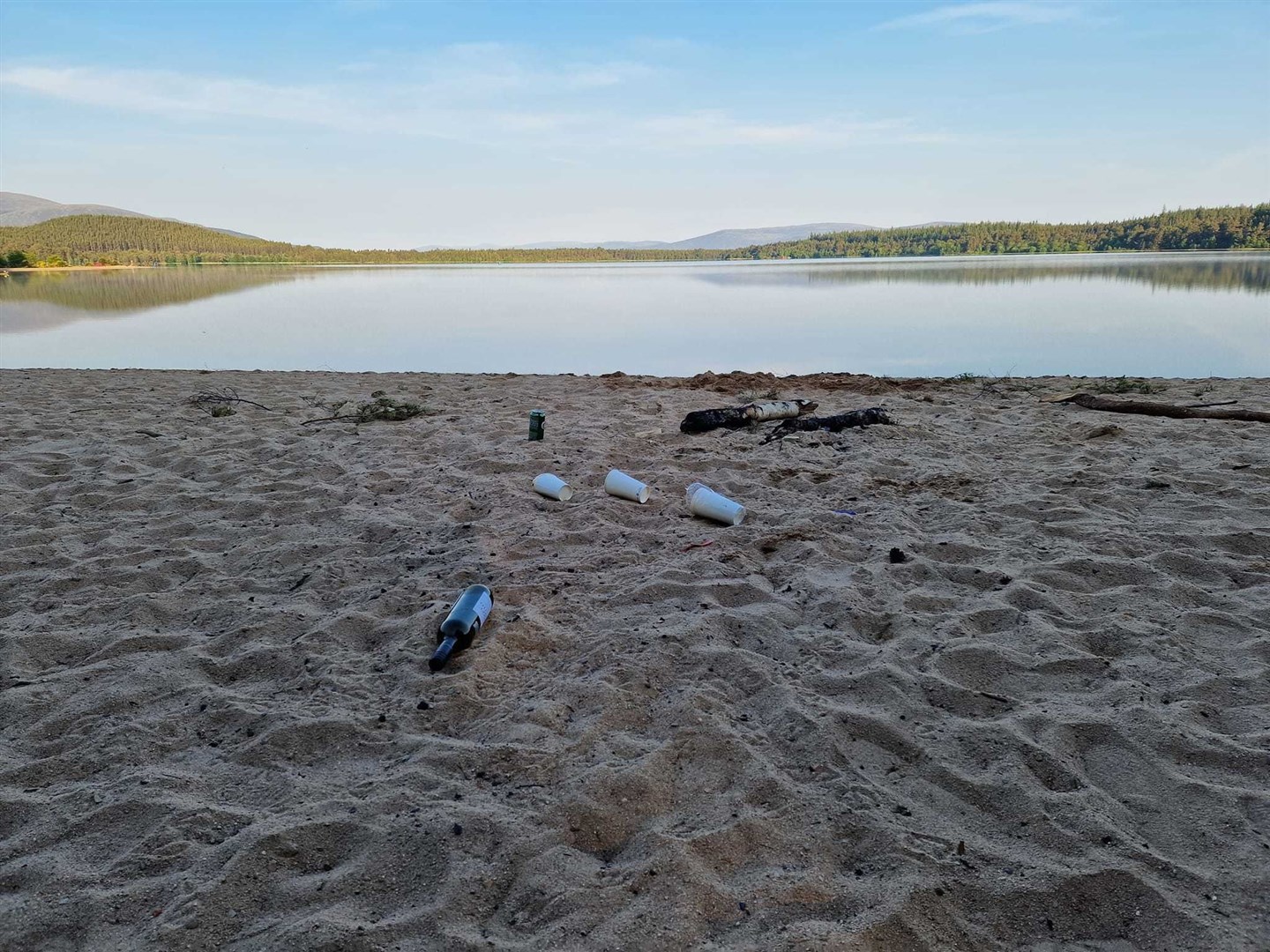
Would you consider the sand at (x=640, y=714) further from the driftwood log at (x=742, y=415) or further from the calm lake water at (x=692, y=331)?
the calm lake water at (x=692, y=331)

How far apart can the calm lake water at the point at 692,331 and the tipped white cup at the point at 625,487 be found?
22.0 feet

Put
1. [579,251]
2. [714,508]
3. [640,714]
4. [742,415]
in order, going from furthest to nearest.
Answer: [579,251] → [742,415] → [714,508] → [640,714]

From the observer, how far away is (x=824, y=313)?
18.6 metres

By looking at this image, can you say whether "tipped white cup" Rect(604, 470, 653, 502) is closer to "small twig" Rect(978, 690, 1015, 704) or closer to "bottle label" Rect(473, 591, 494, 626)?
"bottle label" Rect(473, 591, 494, 626)

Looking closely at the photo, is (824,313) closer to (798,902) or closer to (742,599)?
(742,599)

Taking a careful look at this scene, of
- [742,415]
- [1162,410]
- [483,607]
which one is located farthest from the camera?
[1162,410]

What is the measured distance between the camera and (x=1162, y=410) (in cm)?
584

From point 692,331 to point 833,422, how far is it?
36.0ft

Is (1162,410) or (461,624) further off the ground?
(1162,410)

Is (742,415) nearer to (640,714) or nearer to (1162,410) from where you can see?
(1162,410)

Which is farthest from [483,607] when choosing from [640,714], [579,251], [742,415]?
[579,251]

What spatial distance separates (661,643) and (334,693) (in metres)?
1.06

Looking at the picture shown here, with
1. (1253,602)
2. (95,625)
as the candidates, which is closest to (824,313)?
(1253,602)

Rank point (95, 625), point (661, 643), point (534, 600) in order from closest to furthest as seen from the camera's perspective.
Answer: point (661, 643), point (95, 625), point (534, 600)
